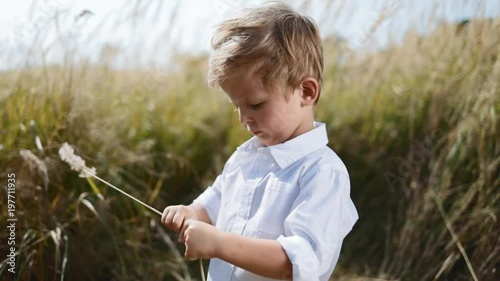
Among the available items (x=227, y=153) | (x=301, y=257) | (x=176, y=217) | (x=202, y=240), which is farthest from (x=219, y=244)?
(x=227, y=153)

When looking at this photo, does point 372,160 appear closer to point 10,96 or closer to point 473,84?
point 473,84

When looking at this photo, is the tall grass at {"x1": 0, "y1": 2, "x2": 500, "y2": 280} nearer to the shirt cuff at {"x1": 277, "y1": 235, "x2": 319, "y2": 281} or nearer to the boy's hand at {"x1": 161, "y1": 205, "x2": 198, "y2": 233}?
the boy's hand at {"x1": 161, "y1": 205, "x2": 198, "y2": 233}

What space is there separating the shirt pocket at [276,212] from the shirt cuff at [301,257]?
Result: 95mm

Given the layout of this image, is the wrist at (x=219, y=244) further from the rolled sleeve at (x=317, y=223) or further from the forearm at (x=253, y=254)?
the rolled sleeve at (x=317, y=223)

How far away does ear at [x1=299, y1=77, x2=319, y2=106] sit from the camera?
6.05 feet

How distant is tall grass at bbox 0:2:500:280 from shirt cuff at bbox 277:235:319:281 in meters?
0.83

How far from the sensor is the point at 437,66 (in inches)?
135

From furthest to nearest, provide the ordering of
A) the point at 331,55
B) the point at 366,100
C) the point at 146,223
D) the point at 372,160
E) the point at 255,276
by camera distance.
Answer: the point at 331,55 < the point at 366,100 < the point at 372,160 < the point at 146,223 < the point at 255,276

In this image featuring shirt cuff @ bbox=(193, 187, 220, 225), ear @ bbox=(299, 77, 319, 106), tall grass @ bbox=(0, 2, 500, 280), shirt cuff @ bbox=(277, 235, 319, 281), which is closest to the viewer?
shirt cuff @ bbox=(277, 235, 319, 281)

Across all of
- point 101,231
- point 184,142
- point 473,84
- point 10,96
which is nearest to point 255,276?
point 101,231

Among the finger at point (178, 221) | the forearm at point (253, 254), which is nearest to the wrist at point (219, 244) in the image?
the forearm at point (253, 254)

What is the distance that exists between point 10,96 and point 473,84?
1.67 metres

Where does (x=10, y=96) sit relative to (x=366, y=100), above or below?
above

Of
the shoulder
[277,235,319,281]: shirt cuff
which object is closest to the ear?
the shoulder
